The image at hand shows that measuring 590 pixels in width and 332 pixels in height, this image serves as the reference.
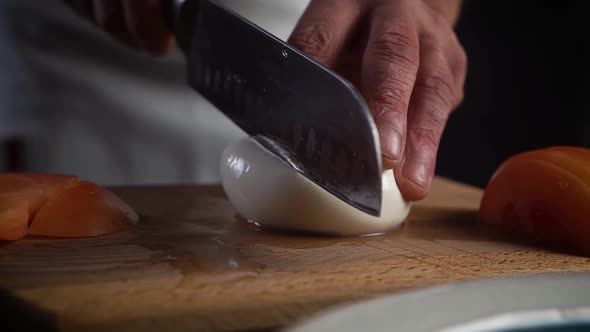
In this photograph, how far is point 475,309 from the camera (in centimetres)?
75

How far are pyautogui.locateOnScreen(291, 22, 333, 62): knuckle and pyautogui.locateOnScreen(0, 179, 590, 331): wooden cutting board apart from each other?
33 cm

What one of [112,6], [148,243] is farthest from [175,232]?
[112,6]

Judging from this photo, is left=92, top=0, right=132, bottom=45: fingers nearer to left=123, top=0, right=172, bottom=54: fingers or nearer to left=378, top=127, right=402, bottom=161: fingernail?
left=123, top=0, right=172, bottom=54: fingers

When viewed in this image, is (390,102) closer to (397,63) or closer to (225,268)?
(397,63)

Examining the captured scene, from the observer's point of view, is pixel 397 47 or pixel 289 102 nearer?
pixel 289 102

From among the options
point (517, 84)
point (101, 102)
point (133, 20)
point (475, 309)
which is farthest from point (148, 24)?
point (517, 84)

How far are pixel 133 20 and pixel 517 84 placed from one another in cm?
193

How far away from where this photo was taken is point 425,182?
121cm

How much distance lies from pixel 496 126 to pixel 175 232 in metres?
2.28

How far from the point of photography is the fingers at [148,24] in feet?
5.53

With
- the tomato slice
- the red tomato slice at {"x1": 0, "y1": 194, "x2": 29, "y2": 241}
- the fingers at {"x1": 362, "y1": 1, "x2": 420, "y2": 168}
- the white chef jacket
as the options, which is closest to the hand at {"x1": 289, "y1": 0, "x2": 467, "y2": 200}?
the fingers at {"x1": 362, "y1": 1, "x2": 420, "y2": 168}

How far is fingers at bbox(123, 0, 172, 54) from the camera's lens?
1.69 metres

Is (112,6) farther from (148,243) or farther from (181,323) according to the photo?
(181,323)

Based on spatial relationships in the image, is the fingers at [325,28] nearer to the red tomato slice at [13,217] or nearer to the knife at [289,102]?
the knife at [289,102]
